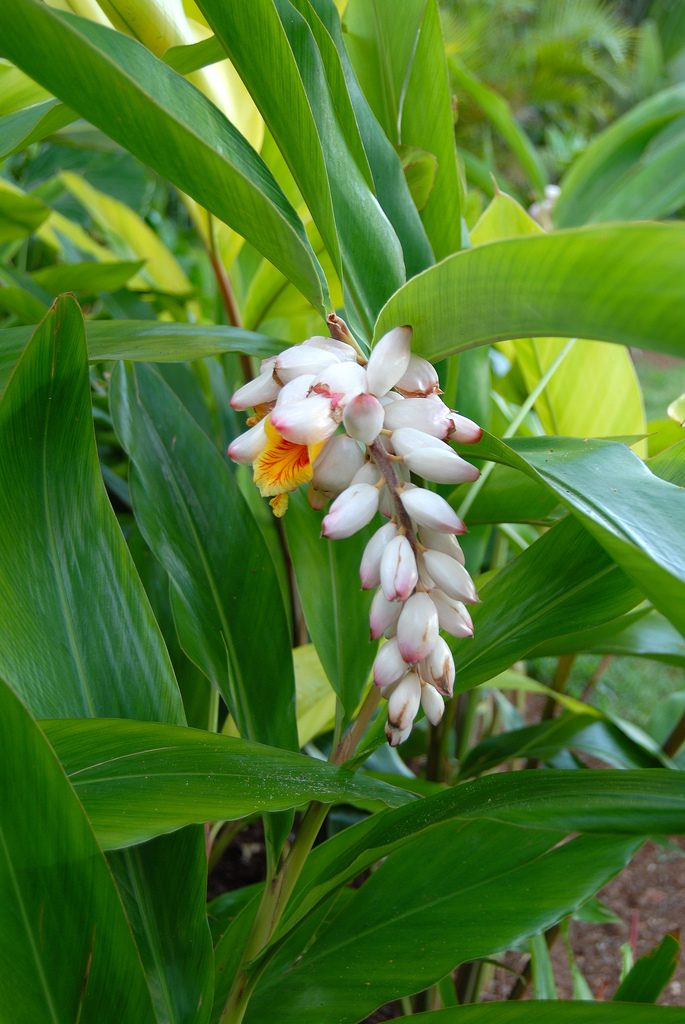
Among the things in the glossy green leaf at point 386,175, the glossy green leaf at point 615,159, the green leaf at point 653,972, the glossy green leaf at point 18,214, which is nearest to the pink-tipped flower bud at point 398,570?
the glossy green leaf at point 386,175

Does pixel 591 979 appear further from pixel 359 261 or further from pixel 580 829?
pixel 359 261

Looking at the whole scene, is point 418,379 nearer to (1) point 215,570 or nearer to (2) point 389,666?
(2) point 389,666

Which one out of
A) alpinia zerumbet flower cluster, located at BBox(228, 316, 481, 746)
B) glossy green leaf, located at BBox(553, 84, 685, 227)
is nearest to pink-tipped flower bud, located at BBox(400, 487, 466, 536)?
alpinia zerumbet flower cluster, located at BBox(228, 316, 481, 746)

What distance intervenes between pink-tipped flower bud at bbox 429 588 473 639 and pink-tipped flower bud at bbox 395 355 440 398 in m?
0.09

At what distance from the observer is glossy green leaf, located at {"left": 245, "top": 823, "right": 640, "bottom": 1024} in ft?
1.30

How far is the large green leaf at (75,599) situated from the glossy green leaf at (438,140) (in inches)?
10.3

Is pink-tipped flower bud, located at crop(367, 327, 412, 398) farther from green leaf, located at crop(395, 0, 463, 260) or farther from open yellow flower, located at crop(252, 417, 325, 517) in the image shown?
green leaf, located at crop(395, 0, 463, 260)

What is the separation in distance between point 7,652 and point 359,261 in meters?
0.28

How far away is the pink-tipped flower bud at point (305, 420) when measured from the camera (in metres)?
0.27

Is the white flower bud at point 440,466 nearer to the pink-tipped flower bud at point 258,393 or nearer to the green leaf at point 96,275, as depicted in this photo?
the pink-tipped flower bud at point 258,393

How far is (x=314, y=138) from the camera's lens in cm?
31

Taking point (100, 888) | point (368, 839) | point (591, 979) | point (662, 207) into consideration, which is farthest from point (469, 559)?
point (591, 979)

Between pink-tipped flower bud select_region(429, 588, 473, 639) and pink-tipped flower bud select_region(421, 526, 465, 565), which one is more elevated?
pink-tipped flower bud select_region(421, 526, 465, 565)

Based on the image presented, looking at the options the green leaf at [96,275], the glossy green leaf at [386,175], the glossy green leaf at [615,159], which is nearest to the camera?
the glossy green leaf at [386,175]
